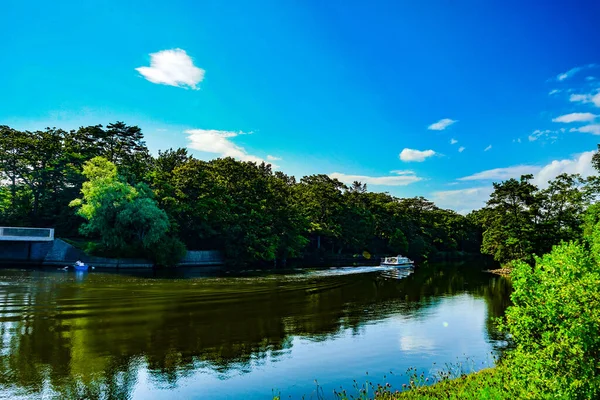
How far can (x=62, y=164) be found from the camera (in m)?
57.1

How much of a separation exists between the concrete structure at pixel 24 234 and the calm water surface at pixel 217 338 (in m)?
13.8

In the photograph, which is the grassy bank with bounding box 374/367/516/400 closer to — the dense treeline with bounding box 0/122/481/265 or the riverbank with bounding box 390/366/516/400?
the riverbank with bounding box 390/366/516/400

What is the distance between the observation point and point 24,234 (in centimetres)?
4650

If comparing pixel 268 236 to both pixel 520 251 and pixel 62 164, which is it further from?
pixel 520 251

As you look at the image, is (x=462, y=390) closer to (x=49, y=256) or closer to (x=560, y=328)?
(x=560, y=328)

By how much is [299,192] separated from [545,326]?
81815 mm

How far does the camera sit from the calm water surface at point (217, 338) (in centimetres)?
1265

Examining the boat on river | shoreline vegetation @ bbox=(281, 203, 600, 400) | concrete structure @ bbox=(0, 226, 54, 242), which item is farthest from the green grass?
concrete structure @ bbox=(0, 226, 54, 242)

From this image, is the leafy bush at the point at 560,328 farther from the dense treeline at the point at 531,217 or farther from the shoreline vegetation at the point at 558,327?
the dense treeline at the point at 531,217

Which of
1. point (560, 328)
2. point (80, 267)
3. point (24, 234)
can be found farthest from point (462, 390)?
point (24, 234)

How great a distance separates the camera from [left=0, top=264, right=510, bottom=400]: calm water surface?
12648 mm

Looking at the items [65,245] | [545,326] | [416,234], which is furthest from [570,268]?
[416,234]

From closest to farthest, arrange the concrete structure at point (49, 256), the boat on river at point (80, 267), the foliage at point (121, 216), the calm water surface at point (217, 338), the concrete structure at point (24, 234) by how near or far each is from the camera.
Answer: the calm water surface at point (217, 338), the boat on river at point (80, 267), the concrete structure at point (24, 234), the foliage at point (121, 216), the concrete structure at point (49, 256)

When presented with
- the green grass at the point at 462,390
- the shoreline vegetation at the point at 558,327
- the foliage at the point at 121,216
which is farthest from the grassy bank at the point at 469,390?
the foliage at the point at 121,216
